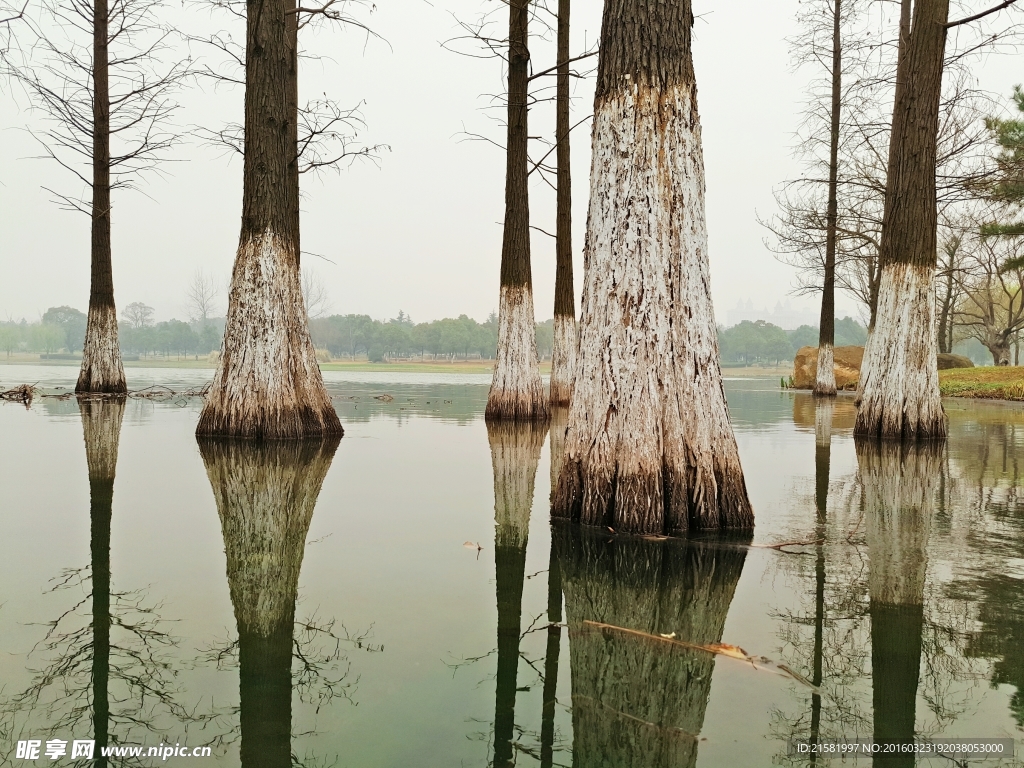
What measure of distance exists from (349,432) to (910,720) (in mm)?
9325

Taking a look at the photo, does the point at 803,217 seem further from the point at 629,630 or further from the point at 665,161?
the point at 629,630

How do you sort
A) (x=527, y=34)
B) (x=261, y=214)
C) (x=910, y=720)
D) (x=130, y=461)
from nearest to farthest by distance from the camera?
(x=910, y=720) → (x=130, y=461) → (x=261, y=214) → (x=527, y=34)

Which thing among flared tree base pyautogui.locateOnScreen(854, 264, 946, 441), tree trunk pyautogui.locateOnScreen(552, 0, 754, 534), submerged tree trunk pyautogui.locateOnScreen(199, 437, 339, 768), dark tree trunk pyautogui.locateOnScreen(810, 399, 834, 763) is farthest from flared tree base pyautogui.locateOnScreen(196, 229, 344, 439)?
flared tree base pyautogui.locateOnScreen(854, 264, 946, 441)

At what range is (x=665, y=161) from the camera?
454cm

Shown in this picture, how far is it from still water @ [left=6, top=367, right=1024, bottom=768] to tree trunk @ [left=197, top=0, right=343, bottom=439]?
2628 millimetres

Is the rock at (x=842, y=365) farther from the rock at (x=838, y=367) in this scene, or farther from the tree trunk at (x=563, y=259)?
the tree trunk at (x=563, y=259)

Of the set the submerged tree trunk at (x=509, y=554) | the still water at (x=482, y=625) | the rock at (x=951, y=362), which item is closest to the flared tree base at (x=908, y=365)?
the still water at (x=482, y=625)

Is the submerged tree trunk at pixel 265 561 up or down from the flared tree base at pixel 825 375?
down

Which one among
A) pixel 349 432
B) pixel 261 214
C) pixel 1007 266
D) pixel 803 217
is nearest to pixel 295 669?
pixel 261 214

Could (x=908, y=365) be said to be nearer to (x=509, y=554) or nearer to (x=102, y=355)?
(x=509, y=554)

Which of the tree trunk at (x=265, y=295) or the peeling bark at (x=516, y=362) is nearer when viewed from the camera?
the tree trunk at (x=265, y=295)

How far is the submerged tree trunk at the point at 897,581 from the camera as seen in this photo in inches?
82.8

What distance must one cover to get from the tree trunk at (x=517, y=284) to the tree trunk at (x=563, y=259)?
3.21m

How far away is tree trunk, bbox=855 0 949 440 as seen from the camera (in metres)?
9.17
